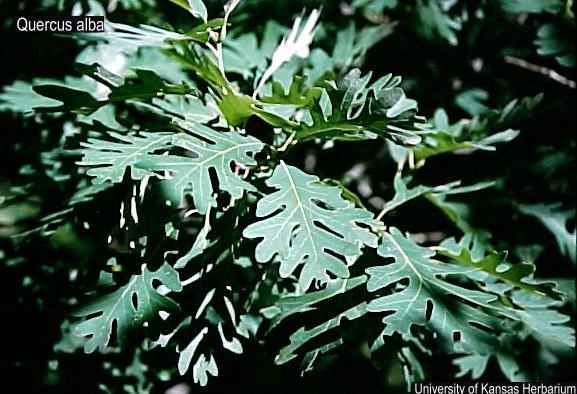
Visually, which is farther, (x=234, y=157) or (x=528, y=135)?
(x=528, y=135)

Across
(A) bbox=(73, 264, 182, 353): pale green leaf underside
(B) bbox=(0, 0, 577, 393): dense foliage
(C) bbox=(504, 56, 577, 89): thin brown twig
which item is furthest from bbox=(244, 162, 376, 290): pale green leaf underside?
(C) bbox=(504, 56, 577, 89): thin brown twig

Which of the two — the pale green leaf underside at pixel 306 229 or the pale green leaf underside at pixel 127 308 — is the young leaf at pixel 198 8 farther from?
the pale green leaf underside at pixel 127 308

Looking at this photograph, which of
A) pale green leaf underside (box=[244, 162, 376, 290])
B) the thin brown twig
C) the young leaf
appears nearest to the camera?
pale green leaf underside (box=[244, 162, 376, 290])

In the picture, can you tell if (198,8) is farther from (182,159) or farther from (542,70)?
(542,70)

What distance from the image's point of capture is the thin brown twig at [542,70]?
5.34ft

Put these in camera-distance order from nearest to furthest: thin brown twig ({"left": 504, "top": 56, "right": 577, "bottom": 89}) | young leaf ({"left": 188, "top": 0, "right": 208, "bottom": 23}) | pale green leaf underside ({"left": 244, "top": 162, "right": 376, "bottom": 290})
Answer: pale green leaf underside ({"left": 244, "top": 162, "right": 376, "bottom": 290}), young leaf ({"left": 188, "top": 0, "right": 208, "bottom": 23}), thin brown twig ({"left": 504, "top": 56, "right": 577, "bottom": 89})

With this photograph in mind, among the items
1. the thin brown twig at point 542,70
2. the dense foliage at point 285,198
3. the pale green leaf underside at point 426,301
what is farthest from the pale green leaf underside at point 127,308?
the thin brown twig at point 542,70

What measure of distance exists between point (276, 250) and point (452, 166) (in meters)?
0.85

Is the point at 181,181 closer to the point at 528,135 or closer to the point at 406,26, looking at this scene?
the point at 406,26

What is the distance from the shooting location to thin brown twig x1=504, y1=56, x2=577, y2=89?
5.34 ft

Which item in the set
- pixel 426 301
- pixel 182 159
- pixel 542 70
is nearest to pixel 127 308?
pixel 182 159

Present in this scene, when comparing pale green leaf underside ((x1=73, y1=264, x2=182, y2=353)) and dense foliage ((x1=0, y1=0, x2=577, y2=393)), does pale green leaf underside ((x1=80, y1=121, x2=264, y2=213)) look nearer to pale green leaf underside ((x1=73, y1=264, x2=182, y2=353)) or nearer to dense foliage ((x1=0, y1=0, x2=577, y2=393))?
dense foliage ((x1=0, y1=0, x2=577, y2=393))

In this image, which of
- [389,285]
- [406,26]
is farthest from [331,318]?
[406,26]

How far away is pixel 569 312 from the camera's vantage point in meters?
1.48
